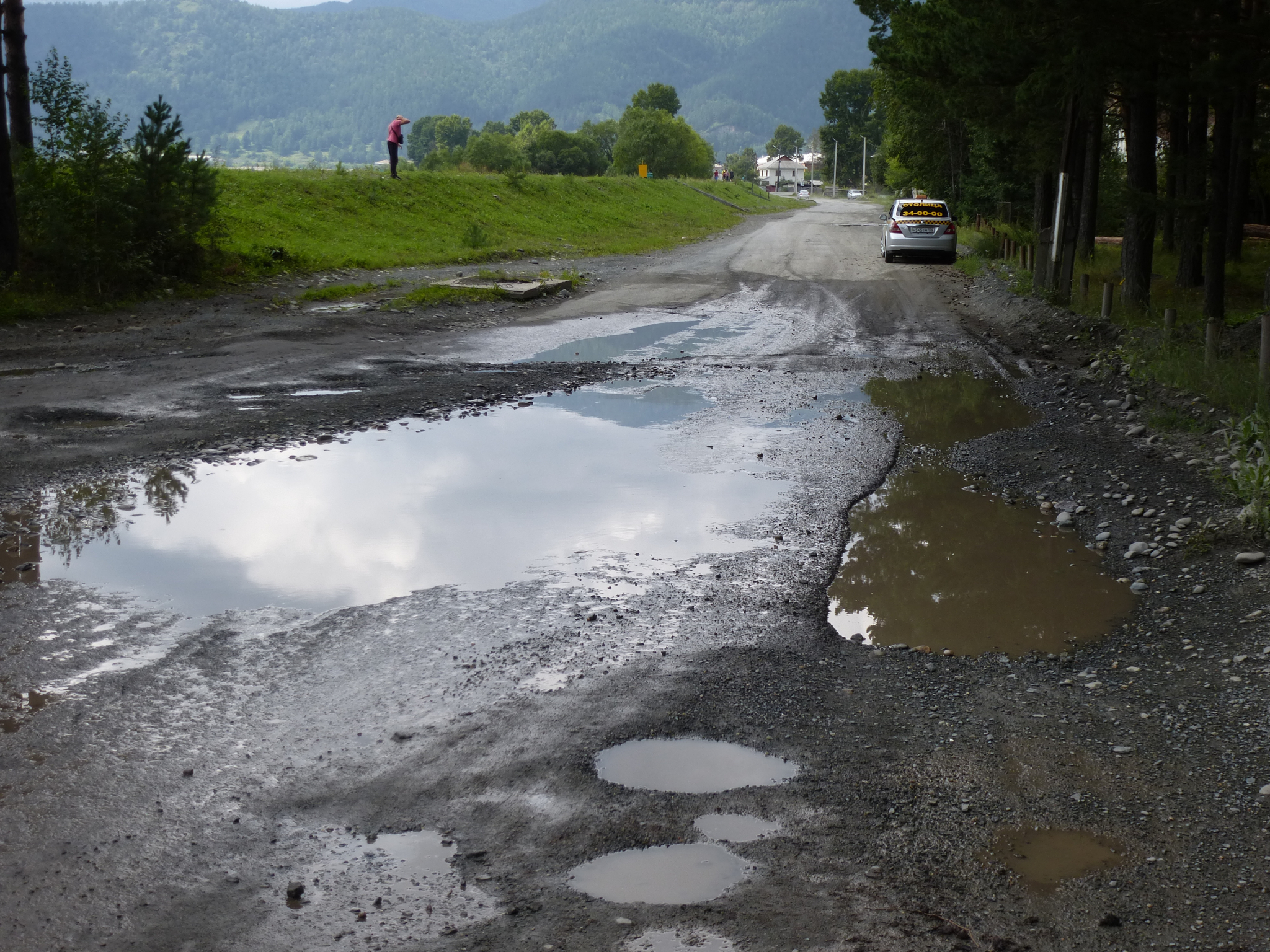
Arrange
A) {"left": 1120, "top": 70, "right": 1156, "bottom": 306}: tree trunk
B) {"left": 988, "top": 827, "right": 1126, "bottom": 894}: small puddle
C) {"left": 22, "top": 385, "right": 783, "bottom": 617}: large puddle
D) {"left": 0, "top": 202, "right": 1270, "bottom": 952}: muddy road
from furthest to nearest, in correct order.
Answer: {"left": 1120, "top": 70, "right": 1156, "bottom": 306}: tree trunk, {"left": 22, "top": 385, "right": 783, "bottom": 617}: large puddle, {"left": 988, "top": 827, "right": 1126, "bottom": 894}: small puddle, {"left": 0, "top": 202, "right": 1270, "bottom": 952}: muddy road

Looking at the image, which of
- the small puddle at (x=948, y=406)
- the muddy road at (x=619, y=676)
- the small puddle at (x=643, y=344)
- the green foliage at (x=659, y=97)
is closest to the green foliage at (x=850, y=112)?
the green foliage at (x=659, y=97)

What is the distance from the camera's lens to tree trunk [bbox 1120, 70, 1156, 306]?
1627 centimetres

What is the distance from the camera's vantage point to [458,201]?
112 feet

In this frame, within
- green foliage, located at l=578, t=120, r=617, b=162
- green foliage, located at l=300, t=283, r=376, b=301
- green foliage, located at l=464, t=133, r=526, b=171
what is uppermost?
green foliage, located at l=578, t=120, r=617, b=162

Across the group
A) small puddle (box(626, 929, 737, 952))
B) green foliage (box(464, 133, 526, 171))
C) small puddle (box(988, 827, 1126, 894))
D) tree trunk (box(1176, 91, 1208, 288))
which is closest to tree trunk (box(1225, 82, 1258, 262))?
tree trunk (box(1176, 91, 1208, 288))

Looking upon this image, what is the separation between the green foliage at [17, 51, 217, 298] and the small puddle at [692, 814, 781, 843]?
16.5 meters

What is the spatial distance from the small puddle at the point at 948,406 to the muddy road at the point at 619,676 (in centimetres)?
13

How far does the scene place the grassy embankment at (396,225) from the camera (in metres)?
21.6

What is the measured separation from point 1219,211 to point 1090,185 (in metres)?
6.06

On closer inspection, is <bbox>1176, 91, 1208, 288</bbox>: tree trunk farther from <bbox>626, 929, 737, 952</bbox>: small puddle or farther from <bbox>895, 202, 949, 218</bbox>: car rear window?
<bbox>626, 929, 737, 952</bbox>: small puddle

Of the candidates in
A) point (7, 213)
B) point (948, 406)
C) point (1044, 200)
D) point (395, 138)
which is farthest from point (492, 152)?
point (948, 406)

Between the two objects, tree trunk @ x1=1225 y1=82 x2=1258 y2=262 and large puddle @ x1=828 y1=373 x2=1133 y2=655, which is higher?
tree trunk @ x1=1225 y1=82 x2=1258 y2=262

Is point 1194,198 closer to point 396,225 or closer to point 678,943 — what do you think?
point 678,943

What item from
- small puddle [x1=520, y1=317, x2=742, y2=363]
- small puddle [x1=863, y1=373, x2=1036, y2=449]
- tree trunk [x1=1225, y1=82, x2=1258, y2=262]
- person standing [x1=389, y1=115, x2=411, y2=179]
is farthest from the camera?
person standing [x1=389, y1=115, x2=411, y2=179]
